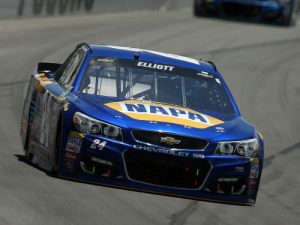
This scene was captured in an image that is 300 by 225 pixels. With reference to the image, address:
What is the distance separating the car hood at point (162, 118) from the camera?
8898 mm

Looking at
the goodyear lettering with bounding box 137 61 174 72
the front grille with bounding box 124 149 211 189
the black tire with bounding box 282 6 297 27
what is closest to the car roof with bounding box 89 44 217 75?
the goodyear lettering with bounding box 137 61 174 72

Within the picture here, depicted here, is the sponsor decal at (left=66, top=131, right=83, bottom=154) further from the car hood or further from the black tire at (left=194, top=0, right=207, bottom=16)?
the black tire at (left=194, top=0, right=207, bottom=16)

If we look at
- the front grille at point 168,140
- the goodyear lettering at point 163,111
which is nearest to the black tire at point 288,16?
the goodyear lettering at point 163,111

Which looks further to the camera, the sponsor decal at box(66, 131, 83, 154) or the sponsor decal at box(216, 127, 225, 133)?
the sponsor decal at box(216, 127, 225, 133)

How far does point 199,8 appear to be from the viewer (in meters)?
34.6

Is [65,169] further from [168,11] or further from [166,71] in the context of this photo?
[168,11]

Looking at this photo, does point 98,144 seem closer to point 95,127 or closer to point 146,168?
point 95,127

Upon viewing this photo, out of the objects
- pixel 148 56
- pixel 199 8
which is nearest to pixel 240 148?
pixel 148 56

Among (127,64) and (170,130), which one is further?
(127,64)

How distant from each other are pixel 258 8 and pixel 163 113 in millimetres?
24604

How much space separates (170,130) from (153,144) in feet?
0.65

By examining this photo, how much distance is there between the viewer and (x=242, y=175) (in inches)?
358

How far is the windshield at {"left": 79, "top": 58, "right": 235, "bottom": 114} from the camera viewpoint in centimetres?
985

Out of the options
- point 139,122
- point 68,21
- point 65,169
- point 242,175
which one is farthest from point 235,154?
point 68,21
